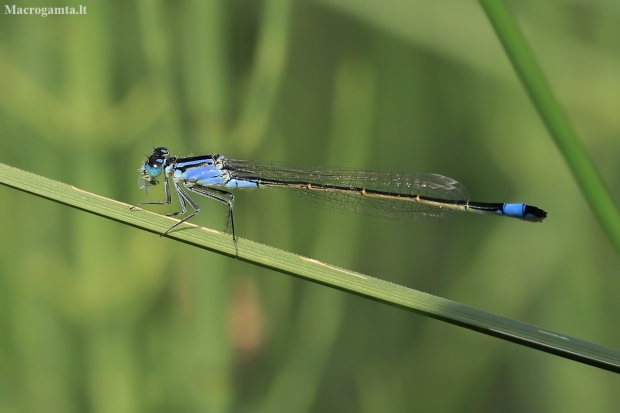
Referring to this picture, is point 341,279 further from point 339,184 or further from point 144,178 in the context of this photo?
point 339,184

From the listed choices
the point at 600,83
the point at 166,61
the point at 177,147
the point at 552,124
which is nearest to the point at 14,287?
the point at 177,147

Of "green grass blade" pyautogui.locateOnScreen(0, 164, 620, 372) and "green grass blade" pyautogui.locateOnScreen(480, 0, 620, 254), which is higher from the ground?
"green grass blade" pyautogui.locateOnScreen(480, 0, 620, 254)

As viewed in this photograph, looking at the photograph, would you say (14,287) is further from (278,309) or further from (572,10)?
(572,10)

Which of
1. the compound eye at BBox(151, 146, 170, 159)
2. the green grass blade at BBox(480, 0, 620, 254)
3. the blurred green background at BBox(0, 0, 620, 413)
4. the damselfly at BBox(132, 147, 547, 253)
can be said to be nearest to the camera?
the green grass blade at BBox(480, 0, 620, 254)

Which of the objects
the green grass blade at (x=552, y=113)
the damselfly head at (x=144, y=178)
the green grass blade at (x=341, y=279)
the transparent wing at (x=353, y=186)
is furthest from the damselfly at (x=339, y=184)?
Result: the green grass blade at (x=552, y=113)

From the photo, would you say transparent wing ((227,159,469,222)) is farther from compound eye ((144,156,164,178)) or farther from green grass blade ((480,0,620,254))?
green grass blade ((480,0,620,254))

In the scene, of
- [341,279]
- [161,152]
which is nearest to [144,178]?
[161,152]

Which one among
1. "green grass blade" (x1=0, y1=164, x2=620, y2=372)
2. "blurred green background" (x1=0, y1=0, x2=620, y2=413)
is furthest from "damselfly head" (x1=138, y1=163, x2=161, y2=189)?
"green grass blade" (x1=0, y1=164, x2=620, y2=372)

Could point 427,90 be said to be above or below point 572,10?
below
